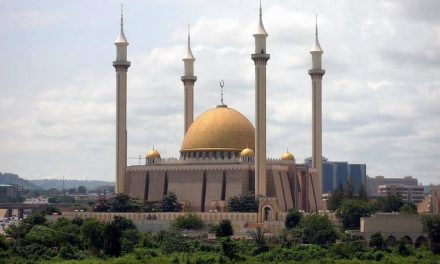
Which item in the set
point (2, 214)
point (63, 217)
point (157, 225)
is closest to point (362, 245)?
point (157, 225)

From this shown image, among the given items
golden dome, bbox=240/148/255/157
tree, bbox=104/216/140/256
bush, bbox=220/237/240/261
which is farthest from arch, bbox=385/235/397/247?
tree, bbox=104/216/140/256

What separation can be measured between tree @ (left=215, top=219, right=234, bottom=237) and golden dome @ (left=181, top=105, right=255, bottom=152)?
11.3 meters

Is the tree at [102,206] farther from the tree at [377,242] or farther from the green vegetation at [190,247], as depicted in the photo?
the tree at [377,242]

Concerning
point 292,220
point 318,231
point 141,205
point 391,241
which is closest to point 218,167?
point 141,205

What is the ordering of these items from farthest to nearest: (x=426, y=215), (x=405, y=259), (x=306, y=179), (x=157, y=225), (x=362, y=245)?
(x=306, y=179), (x=157, y=225), (x=426, y=215), (x=362, y=245), (x=405, y=259)

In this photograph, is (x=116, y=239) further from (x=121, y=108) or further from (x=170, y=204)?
(x=121, y=108)

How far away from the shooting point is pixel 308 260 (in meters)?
81.4

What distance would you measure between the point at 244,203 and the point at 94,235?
1831 cm

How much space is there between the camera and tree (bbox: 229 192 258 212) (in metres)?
98.5

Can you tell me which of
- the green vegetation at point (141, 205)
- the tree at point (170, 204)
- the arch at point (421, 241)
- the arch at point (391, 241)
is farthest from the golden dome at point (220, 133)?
the arch at point (421, 241)

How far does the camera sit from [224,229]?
94625 millimetres

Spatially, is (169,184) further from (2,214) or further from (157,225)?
(2,214)

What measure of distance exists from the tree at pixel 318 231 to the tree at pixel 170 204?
13194 millimetres

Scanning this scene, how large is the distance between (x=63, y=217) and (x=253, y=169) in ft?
52.4
